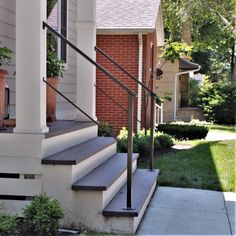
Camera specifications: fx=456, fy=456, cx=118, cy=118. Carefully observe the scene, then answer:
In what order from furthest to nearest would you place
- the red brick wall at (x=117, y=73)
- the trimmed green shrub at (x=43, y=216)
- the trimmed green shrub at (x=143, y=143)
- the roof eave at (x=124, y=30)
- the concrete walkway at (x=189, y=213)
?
the red brick wall at (x=117, y=73) < the roof eave at (x=124, y=30) < the trimmed green shrub at (x=143, y=143) < the concrete walkway at (x=189, y=213) < the trimmed green shrub at (x=43, y=216)

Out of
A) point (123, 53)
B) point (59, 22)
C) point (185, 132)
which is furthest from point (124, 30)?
point (185, 132)

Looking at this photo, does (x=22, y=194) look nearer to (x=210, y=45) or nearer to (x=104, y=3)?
(x=104, y=3)

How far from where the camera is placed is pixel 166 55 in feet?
48.9

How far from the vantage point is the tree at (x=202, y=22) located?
2495cm

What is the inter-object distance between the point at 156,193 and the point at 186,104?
2125 centimetres

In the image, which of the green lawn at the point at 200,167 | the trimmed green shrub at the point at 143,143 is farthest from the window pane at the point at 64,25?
the green lawn at the point at 200,167

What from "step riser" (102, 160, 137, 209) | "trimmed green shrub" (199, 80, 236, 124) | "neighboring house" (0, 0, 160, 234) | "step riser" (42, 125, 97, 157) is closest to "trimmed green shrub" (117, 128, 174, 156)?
"step riser" (42, 125, 97, 157)

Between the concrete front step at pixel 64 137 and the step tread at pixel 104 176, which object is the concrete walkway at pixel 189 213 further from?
the concrete front step at pixel 64 137

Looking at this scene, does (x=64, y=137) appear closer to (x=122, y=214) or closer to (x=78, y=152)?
(x=78, y=152)

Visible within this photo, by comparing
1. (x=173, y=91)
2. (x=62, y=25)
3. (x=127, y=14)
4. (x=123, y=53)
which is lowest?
(x=173, y=91)

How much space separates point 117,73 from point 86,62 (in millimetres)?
5640

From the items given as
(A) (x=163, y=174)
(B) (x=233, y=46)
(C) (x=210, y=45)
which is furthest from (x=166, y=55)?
(B) (x=233, y=46)

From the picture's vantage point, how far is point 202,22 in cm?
2855

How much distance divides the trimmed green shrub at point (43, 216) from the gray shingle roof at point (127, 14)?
8.08 metres
